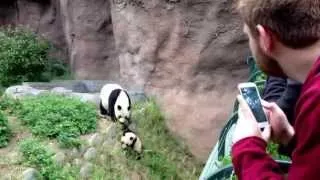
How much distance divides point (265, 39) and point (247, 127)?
20 cm

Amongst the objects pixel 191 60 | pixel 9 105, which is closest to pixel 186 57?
pixel 191 60

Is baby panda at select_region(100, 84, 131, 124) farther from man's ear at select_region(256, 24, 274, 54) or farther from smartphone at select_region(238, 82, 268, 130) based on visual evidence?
man's ear at select_region(256, 24, 274, 54)

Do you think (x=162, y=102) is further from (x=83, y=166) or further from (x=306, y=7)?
(x=306, y=7)

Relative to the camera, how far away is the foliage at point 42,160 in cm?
455

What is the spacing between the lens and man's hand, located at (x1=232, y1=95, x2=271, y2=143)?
1.34m

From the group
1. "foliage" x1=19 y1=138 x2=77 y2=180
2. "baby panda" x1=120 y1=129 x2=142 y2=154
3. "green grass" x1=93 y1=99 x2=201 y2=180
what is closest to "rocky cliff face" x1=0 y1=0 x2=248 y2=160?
"green grass" x1=93 y1=99 x2=201 y2=180

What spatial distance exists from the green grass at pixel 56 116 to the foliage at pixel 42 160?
7.9 inches

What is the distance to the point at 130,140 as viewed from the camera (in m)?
5.06

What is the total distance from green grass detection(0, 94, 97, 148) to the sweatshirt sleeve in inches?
144

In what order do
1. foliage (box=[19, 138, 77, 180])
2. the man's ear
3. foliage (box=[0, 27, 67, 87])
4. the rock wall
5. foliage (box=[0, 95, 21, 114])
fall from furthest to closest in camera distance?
foliage (box=[0, 27, 67, 87])
the rock wall
foliage (box=[0, 95, 21, 114])
foliage (box=[19, 138, 77, 180])
the man's ear

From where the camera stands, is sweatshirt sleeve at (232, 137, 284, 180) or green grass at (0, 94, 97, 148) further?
green grass at (0, 94, 97, 148)

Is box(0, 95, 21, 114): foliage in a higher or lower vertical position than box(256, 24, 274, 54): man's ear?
lower

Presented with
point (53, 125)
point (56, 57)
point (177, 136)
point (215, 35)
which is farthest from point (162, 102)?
point (56, 57)

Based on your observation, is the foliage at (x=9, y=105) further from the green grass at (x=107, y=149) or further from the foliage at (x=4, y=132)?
the foliage at (x=4, y=132)
